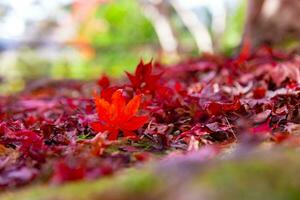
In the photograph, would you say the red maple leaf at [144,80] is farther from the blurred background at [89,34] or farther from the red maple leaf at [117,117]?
the blurred background at [89,34]

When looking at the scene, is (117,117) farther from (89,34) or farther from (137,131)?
(89,34)

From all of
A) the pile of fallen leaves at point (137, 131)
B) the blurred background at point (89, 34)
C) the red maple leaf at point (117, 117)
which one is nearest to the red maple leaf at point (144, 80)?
the pile of fallen leaves at point (137, 131)

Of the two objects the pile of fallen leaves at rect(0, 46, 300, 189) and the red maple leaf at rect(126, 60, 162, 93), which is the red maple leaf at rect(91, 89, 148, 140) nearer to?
the pile of fallen leaves at rect(0, 46, 300, 189)

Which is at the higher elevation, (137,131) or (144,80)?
(144,80)

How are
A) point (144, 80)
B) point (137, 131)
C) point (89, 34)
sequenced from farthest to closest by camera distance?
point (89, 34)
point (144, 80)
point (137, 131)

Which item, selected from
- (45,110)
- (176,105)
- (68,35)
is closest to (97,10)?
(68,35)

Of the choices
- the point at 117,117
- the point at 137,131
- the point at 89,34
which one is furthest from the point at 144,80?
the point at 89,34

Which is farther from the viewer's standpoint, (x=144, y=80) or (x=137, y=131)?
(x=144, y=80)
